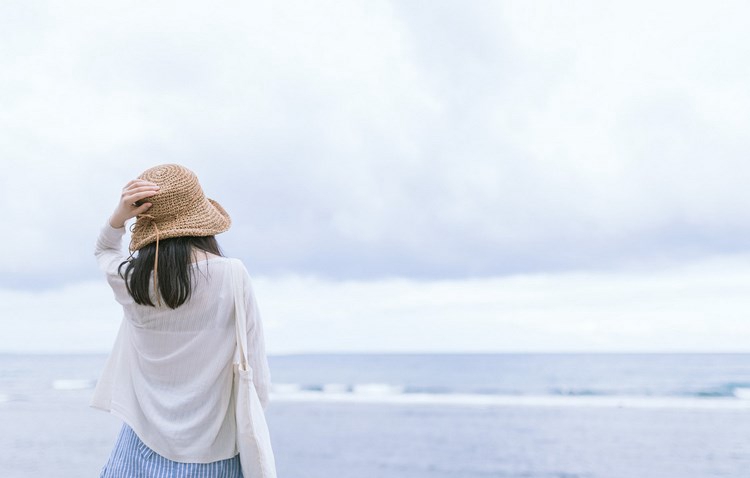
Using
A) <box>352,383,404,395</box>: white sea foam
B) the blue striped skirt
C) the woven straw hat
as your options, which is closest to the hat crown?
the woven straw hat

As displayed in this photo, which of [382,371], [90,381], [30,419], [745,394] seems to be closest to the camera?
[30,419]

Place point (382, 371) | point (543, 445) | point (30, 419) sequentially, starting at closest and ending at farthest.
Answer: point (543, 445) < point (30, 419) < point (382, 371)

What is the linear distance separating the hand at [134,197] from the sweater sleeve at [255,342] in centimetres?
27

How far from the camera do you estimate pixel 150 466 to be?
4.94 ft

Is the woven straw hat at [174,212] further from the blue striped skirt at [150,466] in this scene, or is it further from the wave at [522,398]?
the wave at [522,398]

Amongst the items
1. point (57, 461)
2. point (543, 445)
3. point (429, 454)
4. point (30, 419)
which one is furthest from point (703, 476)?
point (30, 419)

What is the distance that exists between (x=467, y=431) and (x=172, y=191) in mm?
8380

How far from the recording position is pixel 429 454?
758cm

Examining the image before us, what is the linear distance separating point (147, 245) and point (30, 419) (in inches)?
415

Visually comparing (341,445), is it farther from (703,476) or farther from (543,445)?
(703,476)

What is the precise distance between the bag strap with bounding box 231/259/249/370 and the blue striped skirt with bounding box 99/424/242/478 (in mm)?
234

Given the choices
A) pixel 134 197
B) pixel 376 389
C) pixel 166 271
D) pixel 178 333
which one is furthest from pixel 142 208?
pixel 376 389

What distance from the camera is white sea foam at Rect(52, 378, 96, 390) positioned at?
18.3 m

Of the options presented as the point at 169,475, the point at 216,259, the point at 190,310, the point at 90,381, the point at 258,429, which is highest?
the point at 216,259
